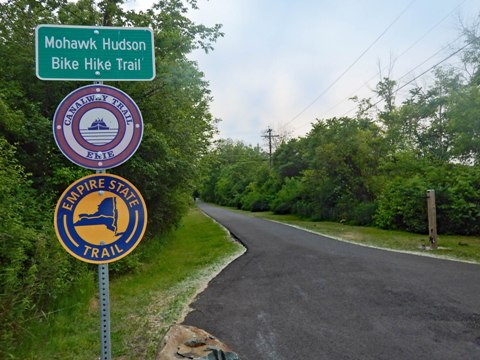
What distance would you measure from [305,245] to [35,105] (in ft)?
27.5

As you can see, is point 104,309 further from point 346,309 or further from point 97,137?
point 346,309

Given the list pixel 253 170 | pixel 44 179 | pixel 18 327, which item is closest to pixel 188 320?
pixel 18 327

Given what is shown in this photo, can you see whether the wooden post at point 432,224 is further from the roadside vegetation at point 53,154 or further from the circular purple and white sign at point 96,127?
the circular purple and white sign at point 96,127

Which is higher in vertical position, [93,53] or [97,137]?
[93,53]

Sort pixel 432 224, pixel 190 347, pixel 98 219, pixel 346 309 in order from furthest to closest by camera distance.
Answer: pixel 432 224
pixel 346 309
pixel 190 347
pixel 98 219

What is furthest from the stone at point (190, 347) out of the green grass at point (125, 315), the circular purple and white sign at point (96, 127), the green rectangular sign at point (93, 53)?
the green rectangular sign at point (93, 53)

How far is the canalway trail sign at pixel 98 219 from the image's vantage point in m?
2.41

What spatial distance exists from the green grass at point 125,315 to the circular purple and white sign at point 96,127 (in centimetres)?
246

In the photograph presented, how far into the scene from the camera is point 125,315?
18.3 feet

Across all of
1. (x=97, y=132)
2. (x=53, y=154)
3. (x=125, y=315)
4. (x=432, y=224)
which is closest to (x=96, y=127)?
(x=97, y=132)

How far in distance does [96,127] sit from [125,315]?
396 centimetres

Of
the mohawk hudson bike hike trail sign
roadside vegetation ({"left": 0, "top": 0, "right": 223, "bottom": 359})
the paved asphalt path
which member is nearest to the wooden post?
the paved asphalt path

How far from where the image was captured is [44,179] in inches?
294

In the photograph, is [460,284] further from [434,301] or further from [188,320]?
[188,320]
